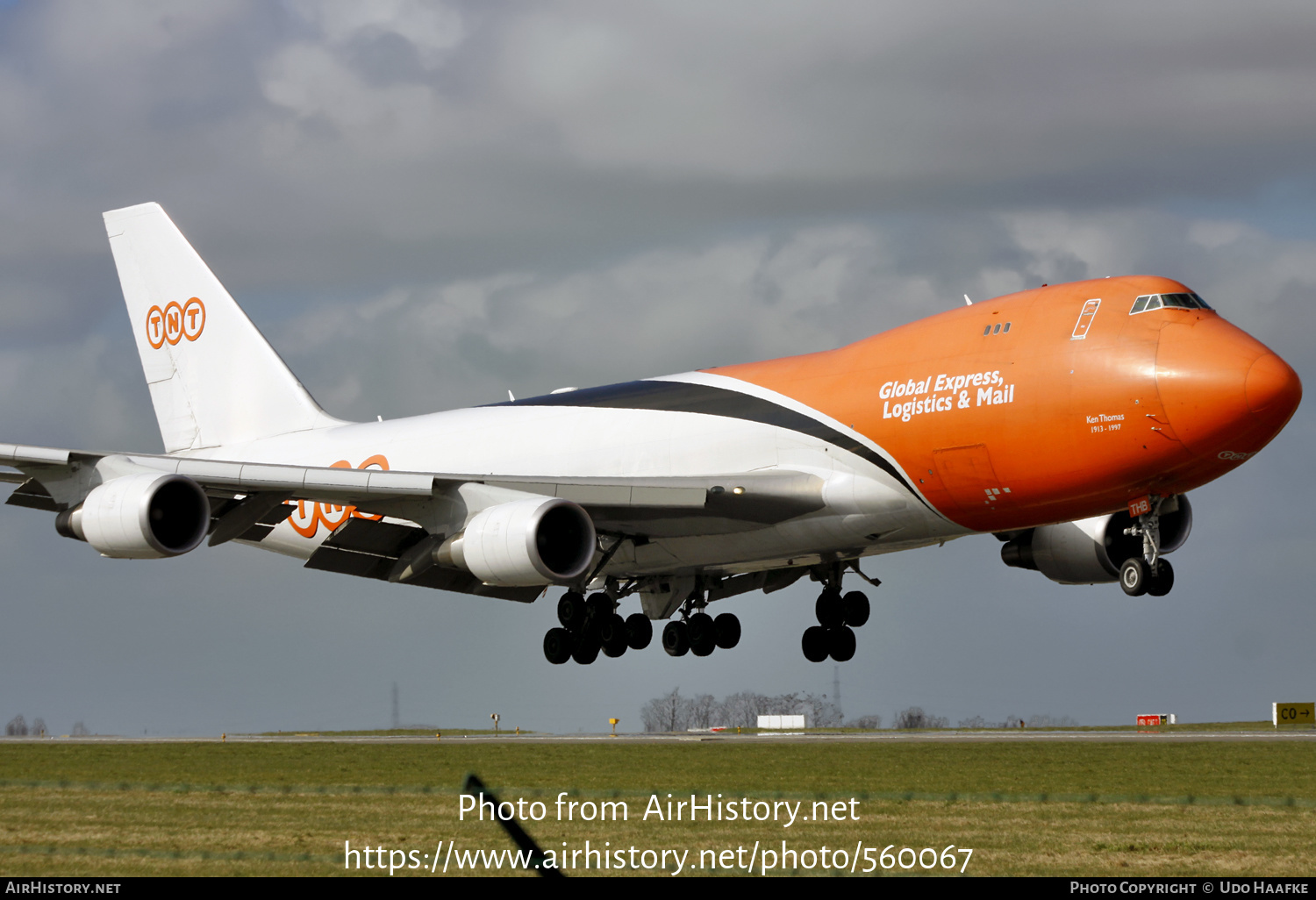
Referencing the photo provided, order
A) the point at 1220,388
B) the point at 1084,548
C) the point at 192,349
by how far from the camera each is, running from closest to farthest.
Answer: the point at 1220,388
the point at 1084,548
the point at 192,349

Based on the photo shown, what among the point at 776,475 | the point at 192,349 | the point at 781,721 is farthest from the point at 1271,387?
the point at 781,721

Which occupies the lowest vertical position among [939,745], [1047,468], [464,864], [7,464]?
[464,864]

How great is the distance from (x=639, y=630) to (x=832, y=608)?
6.08m

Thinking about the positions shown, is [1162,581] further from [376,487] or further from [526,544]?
[376,487]

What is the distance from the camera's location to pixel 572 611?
126ft

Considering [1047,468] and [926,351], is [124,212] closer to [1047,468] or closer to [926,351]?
[926,351]

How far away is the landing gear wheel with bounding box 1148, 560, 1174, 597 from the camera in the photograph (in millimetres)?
29281

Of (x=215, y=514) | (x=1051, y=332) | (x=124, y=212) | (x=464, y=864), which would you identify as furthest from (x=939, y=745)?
(x=124, y=212)

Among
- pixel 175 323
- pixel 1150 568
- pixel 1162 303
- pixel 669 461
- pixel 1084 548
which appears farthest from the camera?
pixel 175 323

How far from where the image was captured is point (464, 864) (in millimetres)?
19062

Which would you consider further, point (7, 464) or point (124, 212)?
point (124, 212)

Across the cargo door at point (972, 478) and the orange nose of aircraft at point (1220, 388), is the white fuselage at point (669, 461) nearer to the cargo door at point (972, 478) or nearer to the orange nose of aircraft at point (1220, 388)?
the cargo door at point (972, 478)

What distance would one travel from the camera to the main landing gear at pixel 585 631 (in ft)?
126

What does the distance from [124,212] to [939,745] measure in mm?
31560
